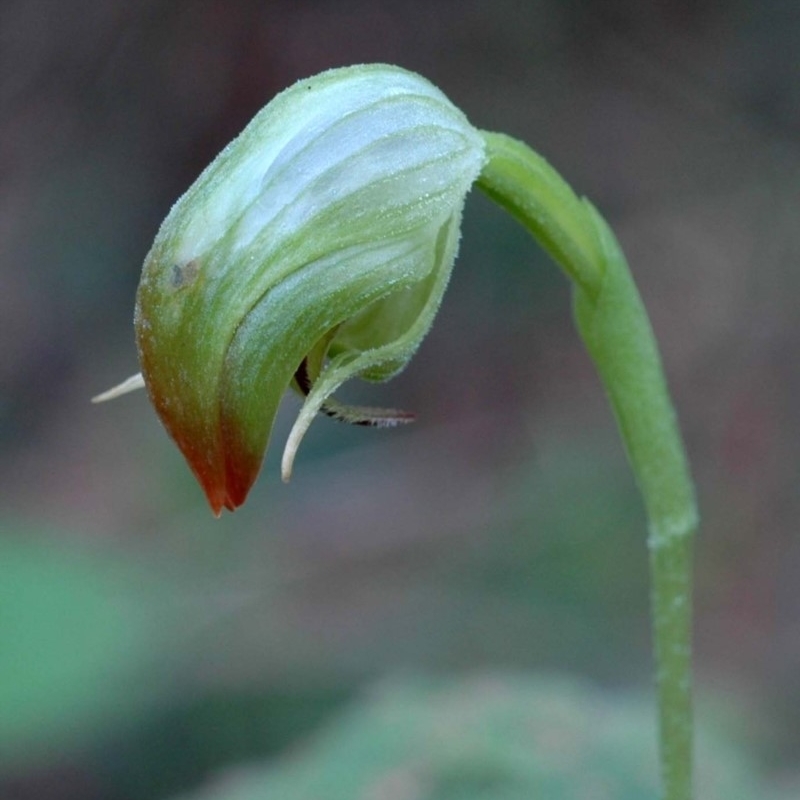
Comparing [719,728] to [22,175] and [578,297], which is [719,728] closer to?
[578,297]

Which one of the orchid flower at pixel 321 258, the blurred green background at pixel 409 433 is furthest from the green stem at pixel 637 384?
the blurred green background at pixel 409 433

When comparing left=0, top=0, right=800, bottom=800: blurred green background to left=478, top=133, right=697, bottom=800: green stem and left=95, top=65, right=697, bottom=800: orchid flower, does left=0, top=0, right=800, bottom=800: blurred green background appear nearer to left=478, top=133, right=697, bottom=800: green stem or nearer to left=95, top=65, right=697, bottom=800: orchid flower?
left=478, top=133, right=697, bottom=800: green stem

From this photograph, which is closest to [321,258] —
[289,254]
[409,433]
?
[289,254]

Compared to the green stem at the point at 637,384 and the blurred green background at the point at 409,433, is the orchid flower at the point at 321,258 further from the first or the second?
the blurred green background at the point at 409,433

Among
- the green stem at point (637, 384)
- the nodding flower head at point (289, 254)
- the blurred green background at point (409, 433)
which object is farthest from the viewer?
the blurred green background at point (409, 433)

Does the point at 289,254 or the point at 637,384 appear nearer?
the point at 289,254

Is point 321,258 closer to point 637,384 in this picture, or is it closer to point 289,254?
point 289,254

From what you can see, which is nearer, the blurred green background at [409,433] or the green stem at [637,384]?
the green stem at [637,384]
